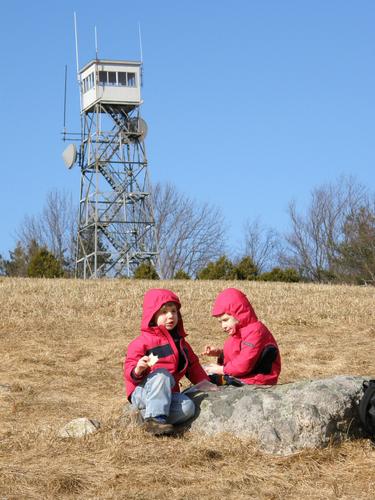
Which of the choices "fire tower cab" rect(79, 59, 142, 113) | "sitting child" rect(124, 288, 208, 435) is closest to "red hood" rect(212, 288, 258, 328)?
"sitting child" rect(124, 288, 208, 435)

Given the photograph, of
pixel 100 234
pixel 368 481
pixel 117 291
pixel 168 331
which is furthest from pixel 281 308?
pixel 100 234

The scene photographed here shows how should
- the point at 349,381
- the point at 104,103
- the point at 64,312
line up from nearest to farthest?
the point at 349,381 → the point at 64,312 → the point at 104,103

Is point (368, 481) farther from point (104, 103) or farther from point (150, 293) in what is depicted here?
point (104, 103)

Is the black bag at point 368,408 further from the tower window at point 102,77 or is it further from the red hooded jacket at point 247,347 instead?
the tower window at point 102,77

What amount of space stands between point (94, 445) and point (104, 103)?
42.5m

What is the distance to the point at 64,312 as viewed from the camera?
18234 mm

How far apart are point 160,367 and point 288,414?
3.99 feet

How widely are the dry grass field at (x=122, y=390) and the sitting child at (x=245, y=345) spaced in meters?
0.94

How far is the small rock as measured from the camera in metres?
7.68

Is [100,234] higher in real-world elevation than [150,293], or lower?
higher

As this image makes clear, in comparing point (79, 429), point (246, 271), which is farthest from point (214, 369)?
point (246, 271)

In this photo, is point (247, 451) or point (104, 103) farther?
point (104, 103)

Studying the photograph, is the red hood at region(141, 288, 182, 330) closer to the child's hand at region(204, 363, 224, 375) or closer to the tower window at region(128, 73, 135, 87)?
the child's hand at region(204, 363, 224, 375)

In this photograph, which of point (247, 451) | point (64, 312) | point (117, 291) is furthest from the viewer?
point (117, 291)
